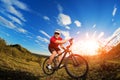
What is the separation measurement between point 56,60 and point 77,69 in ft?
8.02

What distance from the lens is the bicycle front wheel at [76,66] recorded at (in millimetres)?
11406

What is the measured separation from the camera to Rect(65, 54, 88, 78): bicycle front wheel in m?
11.4

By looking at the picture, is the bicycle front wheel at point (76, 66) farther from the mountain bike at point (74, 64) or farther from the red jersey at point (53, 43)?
the red jersey at point (53, 43)

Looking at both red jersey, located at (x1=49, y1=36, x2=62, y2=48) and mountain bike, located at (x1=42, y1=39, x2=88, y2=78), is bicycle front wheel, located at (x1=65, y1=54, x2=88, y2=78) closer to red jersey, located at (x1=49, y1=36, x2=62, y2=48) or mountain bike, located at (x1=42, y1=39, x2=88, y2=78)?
mountain bike, located at (x1=42, y1=39, x2=88, y2=78)

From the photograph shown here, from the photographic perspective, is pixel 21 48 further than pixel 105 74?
Yes

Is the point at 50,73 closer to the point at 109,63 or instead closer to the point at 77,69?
the point at 77,69

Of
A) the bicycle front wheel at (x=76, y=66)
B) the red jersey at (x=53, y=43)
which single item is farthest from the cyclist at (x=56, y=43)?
the bicycle front wheel at (x=76, y=66)

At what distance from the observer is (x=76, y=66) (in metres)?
11.9

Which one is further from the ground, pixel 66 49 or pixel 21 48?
pixel 21 48

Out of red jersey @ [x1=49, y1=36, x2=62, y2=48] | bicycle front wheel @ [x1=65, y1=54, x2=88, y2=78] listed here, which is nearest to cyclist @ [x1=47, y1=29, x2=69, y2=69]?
red jersey @ [x1=49, y1=36, x2=62, y2=48]

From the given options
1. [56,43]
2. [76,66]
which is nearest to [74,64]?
[76,66]

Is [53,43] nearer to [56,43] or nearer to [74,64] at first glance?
[56,43]

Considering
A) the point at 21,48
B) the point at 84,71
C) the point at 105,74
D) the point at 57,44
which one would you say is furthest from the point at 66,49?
the point at 21,48

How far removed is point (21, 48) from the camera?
1046 inches
